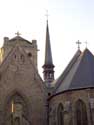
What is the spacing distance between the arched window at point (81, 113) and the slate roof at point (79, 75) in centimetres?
158

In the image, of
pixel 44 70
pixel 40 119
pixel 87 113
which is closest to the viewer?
pixel 87 113

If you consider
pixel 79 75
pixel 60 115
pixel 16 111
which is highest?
pixel 79 75

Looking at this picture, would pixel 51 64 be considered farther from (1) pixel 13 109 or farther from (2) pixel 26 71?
(1) pixel 13 109

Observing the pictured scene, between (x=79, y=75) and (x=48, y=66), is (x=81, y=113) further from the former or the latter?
(x=48, y=66)

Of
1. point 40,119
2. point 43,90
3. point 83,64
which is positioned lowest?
point 40,119

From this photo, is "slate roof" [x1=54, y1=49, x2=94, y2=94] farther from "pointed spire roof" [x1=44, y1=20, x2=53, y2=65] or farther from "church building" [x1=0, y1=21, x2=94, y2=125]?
"pointed spire roof" [x1=44, y1=20, x2=53, y2=65]

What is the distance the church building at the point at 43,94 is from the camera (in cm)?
3538

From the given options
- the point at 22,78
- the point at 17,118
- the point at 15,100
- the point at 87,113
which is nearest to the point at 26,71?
the point at 22,78

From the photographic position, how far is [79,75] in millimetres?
37688

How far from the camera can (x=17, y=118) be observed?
35938mm

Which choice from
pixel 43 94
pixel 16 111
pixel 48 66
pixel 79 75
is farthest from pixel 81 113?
pixel 48 66

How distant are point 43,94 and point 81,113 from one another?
5517 mm

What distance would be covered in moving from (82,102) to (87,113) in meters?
1.39

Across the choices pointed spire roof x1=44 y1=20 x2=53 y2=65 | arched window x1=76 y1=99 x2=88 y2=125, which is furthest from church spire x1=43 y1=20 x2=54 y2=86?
arched window x1=76 y1=99 x2=88 y2=125
